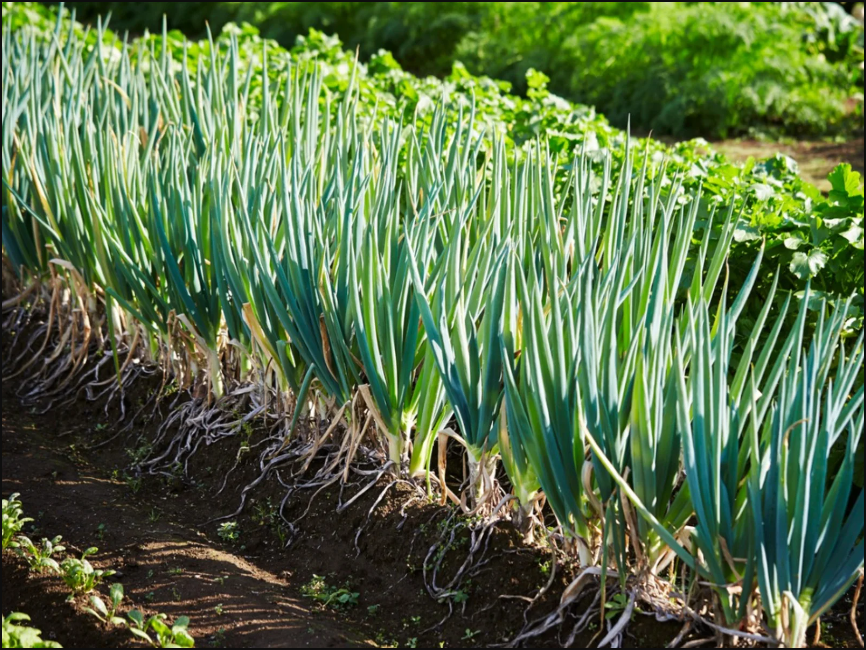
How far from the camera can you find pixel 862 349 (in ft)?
Answer: 5.71

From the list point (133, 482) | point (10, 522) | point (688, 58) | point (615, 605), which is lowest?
point (133, 482)

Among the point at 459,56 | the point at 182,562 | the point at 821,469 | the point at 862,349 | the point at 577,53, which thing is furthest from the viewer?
the point at 459,56

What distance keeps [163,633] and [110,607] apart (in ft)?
0.82

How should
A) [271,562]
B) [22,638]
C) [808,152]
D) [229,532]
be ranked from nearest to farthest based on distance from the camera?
[22,638] < [271,562] < [229,532] < [808,152]

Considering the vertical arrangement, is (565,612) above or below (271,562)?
above

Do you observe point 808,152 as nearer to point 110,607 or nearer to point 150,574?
point 150,574

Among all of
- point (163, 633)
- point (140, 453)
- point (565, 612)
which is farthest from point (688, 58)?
point (163, 633)

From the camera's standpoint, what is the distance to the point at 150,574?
2.21 metres

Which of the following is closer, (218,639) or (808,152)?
(218,639)

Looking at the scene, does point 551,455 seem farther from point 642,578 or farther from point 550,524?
point 550,524

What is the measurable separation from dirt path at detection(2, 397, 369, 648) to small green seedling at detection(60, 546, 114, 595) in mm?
40

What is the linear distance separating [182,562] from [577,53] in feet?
17.3

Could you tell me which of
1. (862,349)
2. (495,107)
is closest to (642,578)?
(862,349)

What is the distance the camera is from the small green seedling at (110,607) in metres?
1.94
